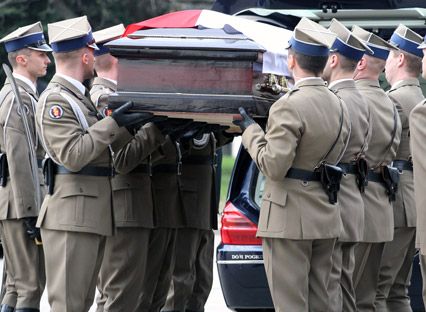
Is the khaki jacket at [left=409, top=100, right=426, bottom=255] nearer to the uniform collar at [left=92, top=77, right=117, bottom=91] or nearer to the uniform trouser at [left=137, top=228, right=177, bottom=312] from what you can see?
the uniform trouser at [left=137, top=228, right=177, bottom=312]

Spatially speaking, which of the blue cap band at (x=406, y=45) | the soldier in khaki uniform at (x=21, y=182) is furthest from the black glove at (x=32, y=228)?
the blue cap band at (x=406, y=45)

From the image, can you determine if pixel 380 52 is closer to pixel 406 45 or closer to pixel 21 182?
pixel 406 45

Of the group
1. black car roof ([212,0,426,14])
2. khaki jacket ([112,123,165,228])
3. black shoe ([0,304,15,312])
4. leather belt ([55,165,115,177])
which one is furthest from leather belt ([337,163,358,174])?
black car roof ([212,0,426,14])

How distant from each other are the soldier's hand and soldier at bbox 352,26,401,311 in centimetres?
151

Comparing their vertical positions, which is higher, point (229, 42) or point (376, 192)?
point (229, 42)

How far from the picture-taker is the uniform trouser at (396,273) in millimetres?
8625

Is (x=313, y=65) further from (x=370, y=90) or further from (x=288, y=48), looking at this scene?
(x=370, y=90)

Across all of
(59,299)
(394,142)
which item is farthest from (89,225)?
(394,142)

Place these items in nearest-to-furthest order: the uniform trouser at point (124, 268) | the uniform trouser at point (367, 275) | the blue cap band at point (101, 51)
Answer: the uniform trouser at point (367, 275)
the uniform trouser at point (124, 268)
the blue cap band at point (101, 51)

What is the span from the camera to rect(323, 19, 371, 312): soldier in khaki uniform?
7852 mm

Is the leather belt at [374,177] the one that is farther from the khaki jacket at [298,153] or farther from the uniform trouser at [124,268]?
the uniform trouser at [124,268]

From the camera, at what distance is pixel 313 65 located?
7.41 m

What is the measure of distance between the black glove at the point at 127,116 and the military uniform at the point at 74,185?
1.7 inches

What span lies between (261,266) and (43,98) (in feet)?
6.79
